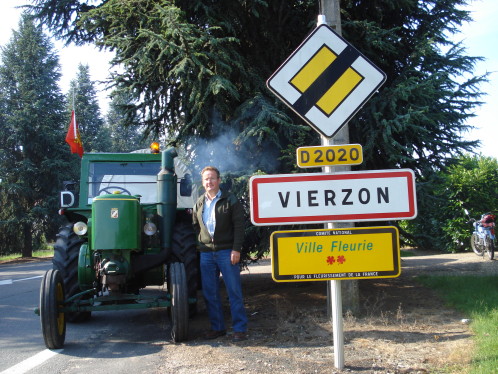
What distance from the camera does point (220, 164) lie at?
772 centimetres

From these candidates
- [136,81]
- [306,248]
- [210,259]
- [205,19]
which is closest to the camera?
[306,248]

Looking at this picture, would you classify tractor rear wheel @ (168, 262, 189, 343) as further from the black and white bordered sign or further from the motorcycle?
the motorcycle

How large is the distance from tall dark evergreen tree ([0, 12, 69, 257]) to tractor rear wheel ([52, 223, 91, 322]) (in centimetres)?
2254

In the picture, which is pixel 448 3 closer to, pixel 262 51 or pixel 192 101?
pixel 262 51

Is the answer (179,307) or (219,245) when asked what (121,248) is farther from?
(219,245)

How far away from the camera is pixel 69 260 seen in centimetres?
636

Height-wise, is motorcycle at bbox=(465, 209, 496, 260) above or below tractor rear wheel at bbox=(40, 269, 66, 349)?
above

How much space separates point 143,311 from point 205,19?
4.55m

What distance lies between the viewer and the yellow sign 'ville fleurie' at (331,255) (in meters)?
3.83

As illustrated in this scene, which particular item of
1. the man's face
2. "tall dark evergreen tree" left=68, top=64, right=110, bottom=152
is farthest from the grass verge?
"tall dark evergreen tree" left=68, top=64, right=110, bottom=152

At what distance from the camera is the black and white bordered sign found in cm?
395

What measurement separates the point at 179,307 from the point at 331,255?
213cm

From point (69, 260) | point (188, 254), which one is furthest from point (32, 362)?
point (188, 254)

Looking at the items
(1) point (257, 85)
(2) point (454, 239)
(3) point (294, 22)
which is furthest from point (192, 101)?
(2) point (454, 239)
